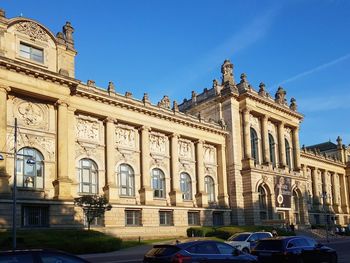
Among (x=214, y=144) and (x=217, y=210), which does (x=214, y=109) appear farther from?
(x=217, y=210)

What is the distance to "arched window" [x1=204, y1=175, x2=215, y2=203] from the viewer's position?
55.6m

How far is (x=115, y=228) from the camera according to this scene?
41.8m

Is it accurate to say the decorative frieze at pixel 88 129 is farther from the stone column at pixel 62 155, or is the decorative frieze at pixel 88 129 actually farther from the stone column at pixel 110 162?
the stone column at pixel 62 155

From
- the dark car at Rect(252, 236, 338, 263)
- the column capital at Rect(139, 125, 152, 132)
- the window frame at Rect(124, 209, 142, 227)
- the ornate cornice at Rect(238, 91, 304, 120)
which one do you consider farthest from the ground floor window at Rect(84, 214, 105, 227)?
the ornate cornice at Rect(238, 91, 304, 120)

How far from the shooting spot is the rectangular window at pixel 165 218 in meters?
47.9

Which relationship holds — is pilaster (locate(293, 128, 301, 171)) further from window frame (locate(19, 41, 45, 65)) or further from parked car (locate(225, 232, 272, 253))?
window frame (locate(19, 41, 45, 65))

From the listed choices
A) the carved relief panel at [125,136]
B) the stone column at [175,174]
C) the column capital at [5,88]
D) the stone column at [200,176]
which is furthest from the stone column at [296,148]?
the column capital at [5,88]

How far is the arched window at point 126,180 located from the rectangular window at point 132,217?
6.48 feet

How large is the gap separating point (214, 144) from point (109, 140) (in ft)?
59.0

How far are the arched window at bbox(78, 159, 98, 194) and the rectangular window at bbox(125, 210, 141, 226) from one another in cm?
428

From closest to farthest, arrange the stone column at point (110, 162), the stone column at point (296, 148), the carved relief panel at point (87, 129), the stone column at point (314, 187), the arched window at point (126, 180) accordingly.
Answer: the carved relief panel at point (87, 129), the stone column at point (110, 162), the arched window at point (126, 180), the stone column at point (296, 148), the stone column at point (314, 187)

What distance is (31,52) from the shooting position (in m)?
38.4

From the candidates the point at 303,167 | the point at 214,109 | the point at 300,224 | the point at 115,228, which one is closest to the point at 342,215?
the point at 303,167

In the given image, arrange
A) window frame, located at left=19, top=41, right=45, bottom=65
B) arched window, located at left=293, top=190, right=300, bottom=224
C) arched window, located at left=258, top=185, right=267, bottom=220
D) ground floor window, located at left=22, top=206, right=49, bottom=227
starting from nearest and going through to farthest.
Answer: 1. ground floor window, located at left=22, top=206, right=49, bottom=227
2. window frame, located at left=19, top=41, right=45, bottom=65
3. arched window, located at left=258, top=185, right=267, bottom=220
4. arched window, located at left=293, top=190, right=300, bottom=224
